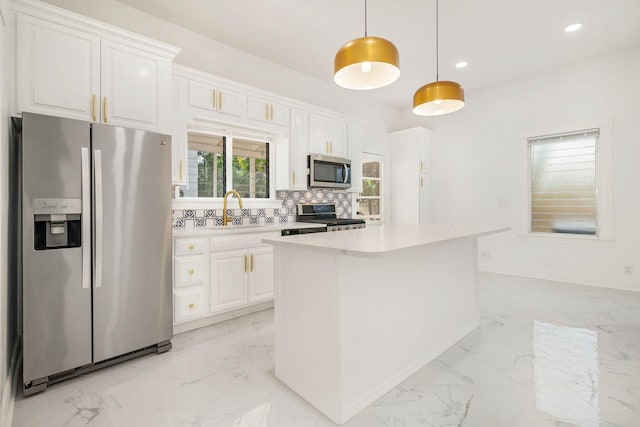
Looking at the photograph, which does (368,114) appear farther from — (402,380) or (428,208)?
(402,380)

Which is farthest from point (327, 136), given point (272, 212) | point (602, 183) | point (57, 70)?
point (602, 183)

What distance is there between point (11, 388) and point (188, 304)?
110cm

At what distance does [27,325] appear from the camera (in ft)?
5.77

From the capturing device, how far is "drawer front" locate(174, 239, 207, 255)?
2551mm

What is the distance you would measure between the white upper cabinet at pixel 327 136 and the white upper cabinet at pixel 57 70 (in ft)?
7.76

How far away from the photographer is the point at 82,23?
209cm

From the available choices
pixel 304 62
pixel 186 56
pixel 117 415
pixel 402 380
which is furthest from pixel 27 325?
pixel 304 62

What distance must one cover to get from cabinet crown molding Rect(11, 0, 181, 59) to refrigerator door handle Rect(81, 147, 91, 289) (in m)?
0.91

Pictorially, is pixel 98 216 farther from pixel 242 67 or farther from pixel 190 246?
pixel 242 67

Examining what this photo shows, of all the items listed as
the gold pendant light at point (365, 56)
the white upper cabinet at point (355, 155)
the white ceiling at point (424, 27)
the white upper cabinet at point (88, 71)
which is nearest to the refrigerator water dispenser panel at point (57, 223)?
the white upper cabinet at point (88, 71)

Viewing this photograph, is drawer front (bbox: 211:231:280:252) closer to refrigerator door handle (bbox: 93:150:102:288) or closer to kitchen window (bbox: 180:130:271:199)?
kitchen window (bbox: 180:130:271:199)

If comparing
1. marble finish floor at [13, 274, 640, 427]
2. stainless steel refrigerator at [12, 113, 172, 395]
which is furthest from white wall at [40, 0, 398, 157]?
marble finish floor at [13, 274, 640, 427]

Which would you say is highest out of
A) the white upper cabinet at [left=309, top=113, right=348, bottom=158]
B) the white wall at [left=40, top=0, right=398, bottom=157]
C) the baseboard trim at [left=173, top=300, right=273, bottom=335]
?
the white wall at [left=40, top=0, right=398, bottom=157]

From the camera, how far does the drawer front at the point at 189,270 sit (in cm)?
255
